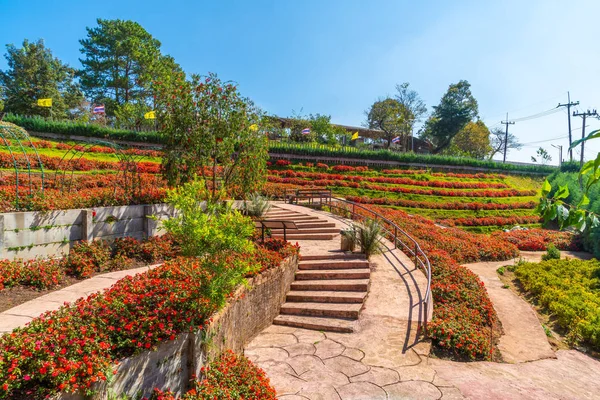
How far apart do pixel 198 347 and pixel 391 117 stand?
54335 mm

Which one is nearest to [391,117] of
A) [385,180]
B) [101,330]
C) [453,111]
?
[453,111]

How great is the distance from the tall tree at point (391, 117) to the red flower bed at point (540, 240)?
3464cm

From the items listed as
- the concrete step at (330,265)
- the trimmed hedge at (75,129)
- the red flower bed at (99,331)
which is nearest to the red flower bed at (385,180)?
the trimmed hedge at (75,129)

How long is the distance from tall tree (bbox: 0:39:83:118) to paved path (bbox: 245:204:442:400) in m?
40.6

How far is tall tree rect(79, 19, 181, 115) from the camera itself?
1649 inches

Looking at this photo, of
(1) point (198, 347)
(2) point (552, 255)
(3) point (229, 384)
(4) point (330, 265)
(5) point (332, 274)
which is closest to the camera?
(3) point (229, 384)

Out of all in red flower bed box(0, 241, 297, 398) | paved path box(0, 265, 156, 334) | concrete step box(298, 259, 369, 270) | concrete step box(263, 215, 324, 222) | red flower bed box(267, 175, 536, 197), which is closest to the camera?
red flower bed box(0, 241, 297, 398)

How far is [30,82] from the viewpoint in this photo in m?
38.7

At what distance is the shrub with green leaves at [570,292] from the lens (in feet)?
31.5

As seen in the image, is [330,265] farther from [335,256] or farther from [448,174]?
[448,174]

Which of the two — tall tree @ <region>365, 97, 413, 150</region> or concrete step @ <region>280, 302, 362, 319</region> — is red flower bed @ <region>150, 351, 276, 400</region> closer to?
concrete step @ <region>280, 302, 362, 319</region>

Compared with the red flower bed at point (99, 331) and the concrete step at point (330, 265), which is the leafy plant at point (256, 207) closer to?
the concrete step at point (330, 265)

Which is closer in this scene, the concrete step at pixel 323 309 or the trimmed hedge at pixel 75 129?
the concrete step at pixel 323 309

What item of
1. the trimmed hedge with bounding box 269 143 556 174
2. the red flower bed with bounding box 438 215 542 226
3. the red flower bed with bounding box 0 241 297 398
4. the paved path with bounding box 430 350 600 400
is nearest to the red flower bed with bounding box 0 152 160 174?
the red flower bed with bounding box 0 241 297 398
